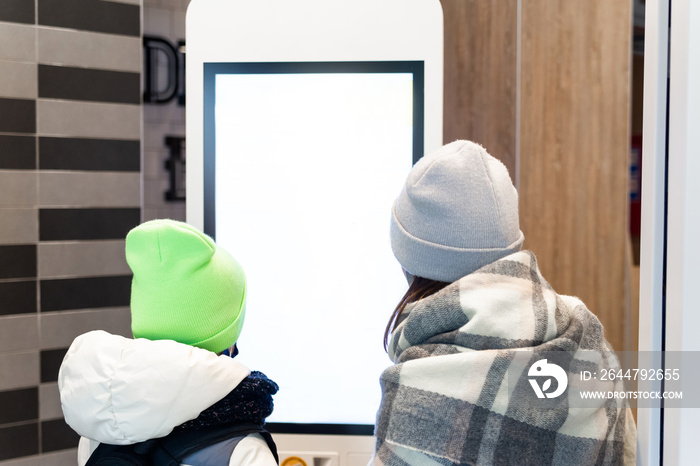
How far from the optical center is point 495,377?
82cm

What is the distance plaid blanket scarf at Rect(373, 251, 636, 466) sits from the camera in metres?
0.82

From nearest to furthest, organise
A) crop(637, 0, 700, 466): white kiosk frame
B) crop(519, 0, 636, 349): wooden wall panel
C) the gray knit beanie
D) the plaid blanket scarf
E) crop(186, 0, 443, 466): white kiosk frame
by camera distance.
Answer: crop(637, 0, 700, 466): white kiosk frame → the plaid blanket scarf → the gray knit beanie → crop(186, 0, 443, 466): white kiosk frame → crop(519, 0, 636, 349): wooden wall panel

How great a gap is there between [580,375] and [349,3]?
37.1 inches

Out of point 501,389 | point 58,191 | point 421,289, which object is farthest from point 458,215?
point 58,191

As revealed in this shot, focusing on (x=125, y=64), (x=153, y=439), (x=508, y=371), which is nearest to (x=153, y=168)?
(x=125, y=64)

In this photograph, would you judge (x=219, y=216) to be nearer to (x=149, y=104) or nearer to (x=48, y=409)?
(x=48, y=409)

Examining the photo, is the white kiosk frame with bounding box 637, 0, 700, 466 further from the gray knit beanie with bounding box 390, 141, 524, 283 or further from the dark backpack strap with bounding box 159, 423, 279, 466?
the dark backpack strap with bounding box 159, 423, 279, 466

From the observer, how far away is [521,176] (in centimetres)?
216

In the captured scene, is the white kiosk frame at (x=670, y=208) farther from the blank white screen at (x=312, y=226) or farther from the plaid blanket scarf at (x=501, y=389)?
the blank white screen at (x=312, y=226)

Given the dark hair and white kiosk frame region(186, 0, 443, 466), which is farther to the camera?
white kiosk frame region(186, 0, 443, 466)

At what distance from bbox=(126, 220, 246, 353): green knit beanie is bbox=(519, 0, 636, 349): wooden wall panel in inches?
54.8

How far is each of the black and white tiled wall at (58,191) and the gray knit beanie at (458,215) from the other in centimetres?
176

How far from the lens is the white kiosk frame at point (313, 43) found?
4.58 ft

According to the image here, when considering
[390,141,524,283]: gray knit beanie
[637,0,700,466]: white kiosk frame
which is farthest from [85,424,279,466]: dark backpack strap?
[637,0,700,466]: white kiosk frame
